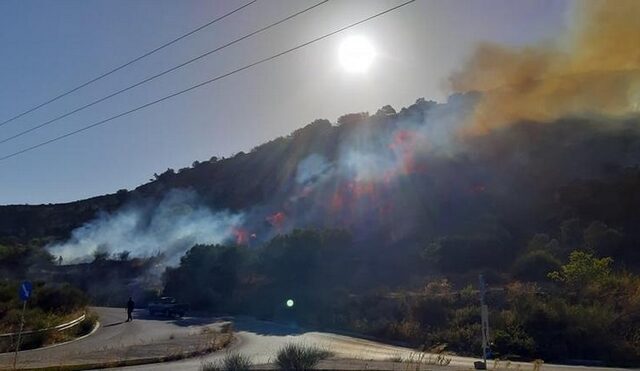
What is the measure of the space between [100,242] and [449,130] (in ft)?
168

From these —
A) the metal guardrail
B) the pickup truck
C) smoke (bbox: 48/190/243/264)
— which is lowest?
the metal guardrail

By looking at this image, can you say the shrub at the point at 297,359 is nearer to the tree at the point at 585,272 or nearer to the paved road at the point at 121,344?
the paved road at the point at 121,344

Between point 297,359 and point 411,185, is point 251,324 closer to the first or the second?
point 297,359

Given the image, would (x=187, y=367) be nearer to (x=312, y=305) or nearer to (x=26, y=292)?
(x=26, y=292)

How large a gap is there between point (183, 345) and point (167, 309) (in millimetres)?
19509

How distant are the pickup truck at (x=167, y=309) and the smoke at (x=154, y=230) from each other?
26679 mm

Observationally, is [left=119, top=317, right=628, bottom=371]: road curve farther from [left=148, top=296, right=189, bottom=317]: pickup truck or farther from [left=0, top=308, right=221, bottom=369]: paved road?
[left=148, top=296, right=189, bottom=317]: pickup truck

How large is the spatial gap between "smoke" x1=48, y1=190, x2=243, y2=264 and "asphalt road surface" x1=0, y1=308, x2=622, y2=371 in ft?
121

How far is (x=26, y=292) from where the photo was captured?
16.4 m

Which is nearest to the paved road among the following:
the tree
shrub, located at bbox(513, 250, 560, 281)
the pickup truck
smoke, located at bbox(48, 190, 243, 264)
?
the pickup truck

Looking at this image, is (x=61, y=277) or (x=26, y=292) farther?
(x=61, y=277)

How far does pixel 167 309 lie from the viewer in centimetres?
4200

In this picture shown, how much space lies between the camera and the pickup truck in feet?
138

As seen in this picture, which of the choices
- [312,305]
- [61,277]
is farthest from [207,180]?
[312,305]
